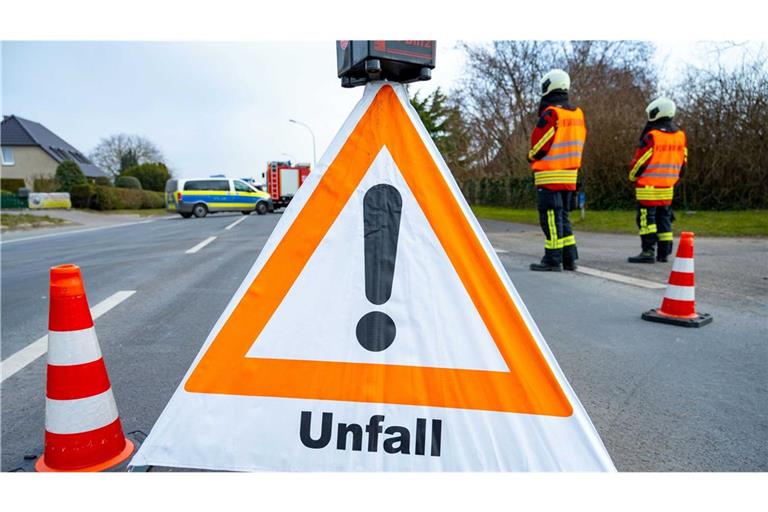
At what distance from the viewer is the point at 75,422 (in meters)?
2.22

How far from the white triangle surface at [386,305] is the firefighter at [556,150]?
195 inches

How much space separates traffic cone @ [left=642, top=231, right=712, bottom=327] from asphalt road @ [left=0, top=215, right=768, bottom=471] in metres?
0.10

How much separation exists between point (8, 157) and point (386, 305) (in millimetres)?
67972

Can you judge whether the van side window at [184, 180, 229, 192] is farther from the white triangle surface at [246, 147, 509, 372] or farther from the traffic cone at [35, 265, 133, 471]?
the white triangle surface at [246, 147, 509, 372]

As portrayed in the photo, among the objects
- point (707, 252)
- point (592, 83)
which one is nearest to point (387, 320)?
point (707, 252)

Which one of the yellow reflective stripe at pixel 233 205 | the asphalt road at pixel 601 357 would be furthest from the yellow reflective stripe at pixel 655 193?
the yellow reflective stripe at pixel 233 205

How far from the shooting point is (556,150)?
6.48 metres

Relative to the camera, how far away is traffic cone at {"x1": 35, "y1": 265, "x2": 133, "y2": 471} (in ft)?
7.22

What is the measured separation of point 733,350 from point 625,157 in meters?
17.0

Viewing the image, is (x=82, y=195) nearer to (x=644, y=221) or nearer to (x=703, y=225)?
(x=703, y=225)

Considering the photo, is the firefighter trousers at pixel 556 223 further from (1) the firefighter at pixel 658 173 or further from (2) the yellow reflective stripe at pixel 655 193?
(2) the yellow reflective stripe at pixel 655 193

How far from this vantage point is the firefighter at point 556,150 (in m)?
6.40

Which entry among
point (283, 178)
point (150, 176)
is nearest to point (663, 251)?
point (283, 178)

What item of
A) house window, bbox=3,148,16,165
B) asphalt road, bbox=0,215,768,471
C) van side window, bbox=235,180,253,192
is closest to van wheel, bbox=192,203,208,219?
van side window, bbox=235,180,253,192
